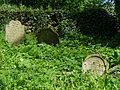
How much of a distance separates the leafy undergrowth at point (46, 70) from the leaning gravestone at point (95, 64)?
224mm

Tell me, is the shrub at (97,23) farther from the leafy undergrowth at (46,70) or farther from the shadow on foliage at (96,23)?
the leafy undergrowth at (46,70)

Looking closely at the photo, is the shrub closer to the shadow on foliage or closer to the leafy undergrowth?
the shadow on foliage

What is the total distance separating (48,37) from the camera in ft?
43.4

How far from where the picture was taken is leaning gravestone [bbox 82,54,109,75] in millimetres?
8117

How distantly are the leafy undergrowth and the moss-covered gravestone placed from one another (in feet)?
1.08

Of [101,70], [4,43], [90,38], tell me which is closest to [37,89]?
[101,70]

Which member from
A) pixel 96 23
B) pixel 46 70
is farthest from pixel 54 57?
pixel 96 23

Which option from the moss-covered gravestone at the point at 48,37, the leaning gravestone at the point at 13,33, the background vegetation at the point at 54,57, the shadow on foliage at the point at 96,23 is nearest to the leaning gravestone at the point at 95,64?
the background vegetation at the point at 54,57

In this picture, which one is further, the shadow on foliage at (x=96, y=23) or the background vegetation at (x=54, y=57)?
the shadow on foliage at (x=96, y=23)

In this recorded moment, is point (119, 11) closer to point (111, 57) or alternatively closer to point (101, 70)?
point (111, 57)

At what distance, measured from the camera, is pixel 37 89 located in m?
6.29

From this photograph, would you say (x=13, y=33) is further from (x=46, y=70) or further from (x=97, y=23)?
(x=97, y=23)

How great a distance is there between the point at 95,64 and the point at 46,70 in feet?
3.54

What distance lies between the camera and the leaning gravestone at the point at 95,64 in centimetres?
812
